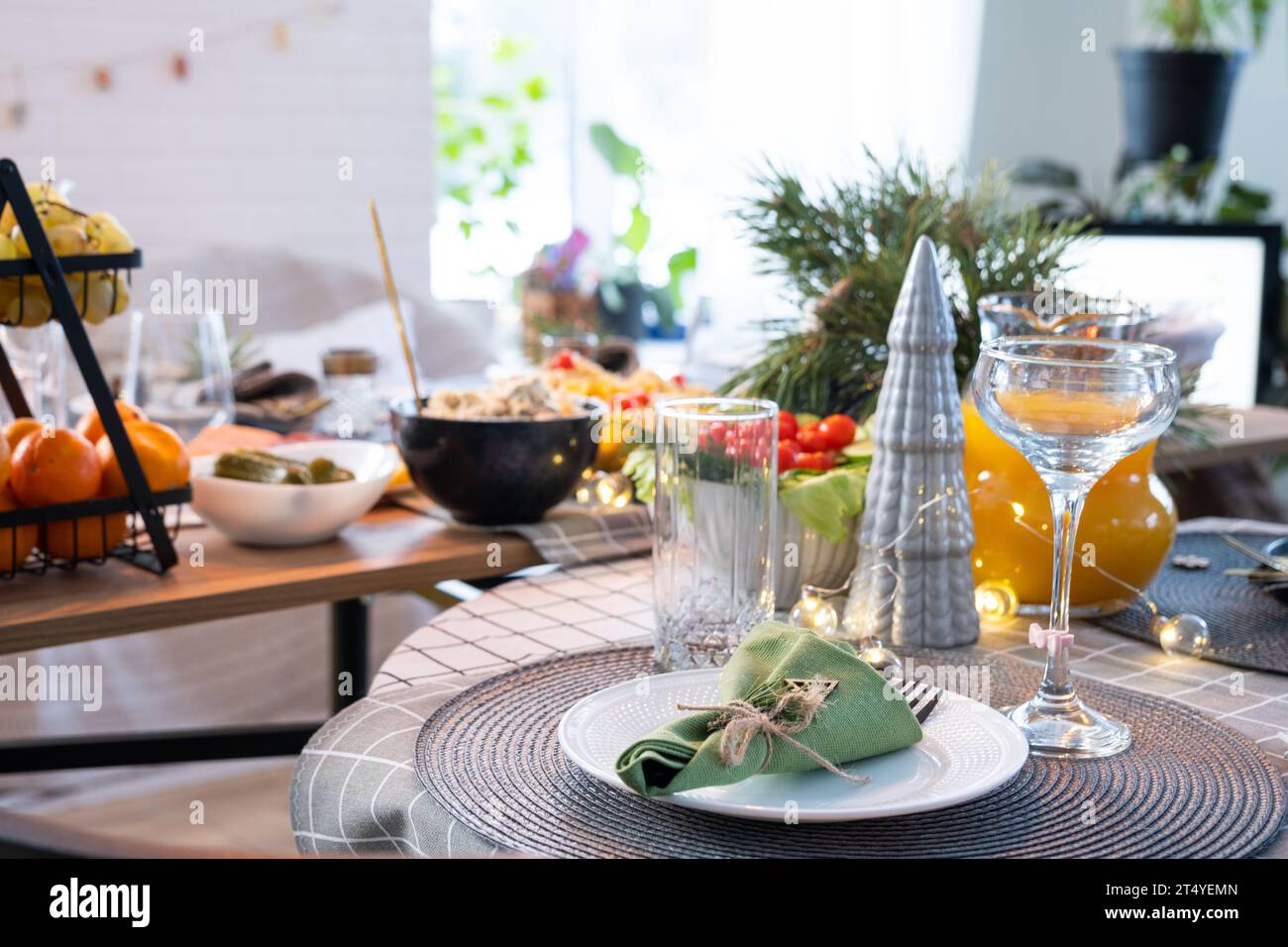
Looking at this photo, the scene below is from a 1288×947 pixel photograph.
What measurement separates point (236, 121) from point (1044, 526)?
2990 mm

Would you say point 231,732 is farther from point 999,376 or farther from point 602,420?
point 999,376

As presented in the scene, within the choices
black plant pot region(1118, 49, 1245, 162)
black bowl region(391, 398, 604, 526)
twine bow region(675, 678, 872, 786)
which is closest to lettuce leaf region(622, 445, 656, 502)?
black bowl region(391, 398, 604, 526)

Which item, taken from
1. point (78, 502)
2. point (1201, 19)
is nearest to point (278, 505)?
point (78, 502)

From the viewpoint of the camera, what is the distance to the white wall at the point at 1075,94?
417 cm

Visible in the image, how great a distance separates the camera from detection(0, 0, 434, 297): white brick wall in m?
3.31

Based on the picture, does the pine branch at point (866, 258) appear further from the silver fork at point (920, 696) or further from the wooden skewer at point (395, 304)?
the silver fork at point (920, 696)

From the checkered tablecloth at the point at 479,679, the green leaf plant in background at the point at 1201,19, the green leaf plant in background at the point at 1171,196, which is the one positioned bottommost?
the checkered tablecloth at the point at 479,679

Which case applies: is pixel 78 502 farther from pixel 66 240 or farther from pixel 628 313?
pixel 628 313

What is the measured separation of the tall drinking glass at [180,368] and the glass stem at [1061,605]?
981 millimetres

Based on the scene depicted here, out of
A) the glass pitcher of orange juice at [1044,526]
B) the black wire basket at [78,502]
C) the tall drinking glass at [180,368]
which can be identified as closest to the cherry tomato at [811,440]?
the glass pitcher of orange juice at [1044,526]

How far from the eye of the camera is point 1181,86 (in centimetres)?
357

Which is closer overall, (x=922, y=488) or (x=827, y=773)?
(x=827, y=773)

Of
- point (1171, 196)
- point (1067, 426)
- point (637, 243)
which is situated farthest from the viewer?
point (637, 243)

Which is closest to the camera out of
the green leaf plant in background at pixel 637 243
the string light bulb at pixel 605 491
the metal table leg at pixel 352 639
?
the string light bulb at pixel 605 491
